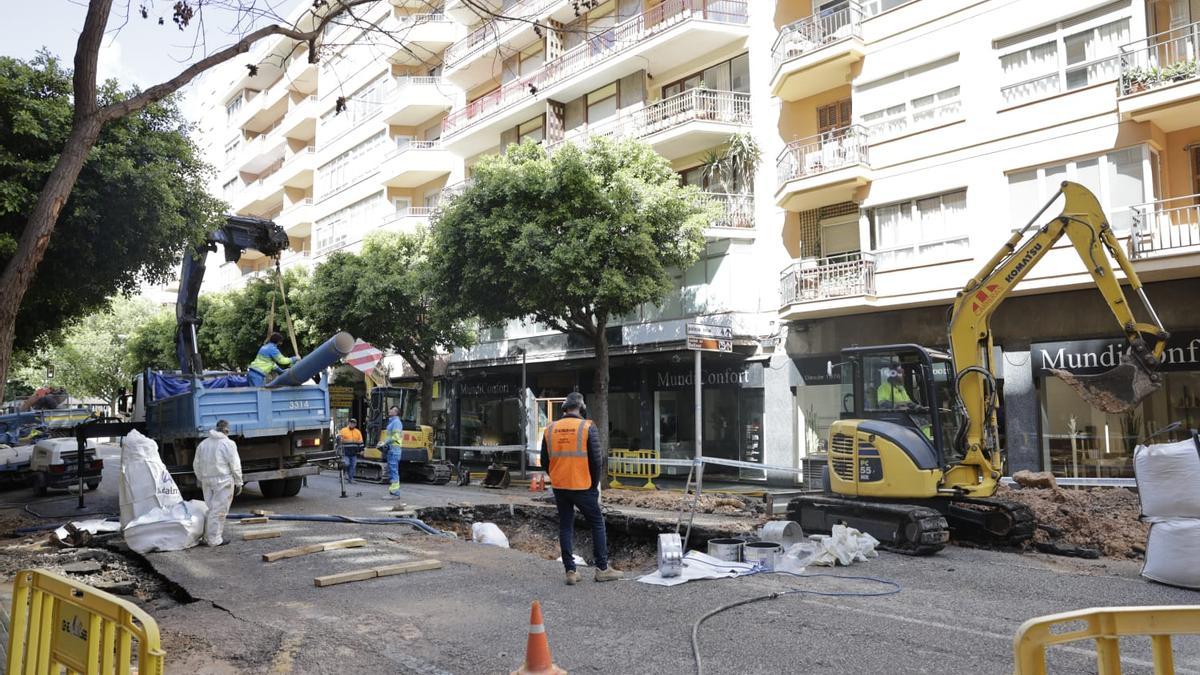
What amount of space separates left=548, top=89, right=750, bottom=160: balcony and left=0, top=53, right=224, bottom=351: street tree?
453 inches

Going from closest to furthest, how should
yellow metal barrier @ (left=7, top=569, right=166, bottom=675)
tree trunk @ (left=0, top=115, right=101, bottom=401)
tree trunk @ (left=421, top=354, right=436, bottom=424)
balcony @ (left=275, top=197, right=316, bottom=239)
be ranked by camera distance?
yellow metal barrier @ (left=7, top=569, right=166, bottom=675) < tree trunk @ (left=0, top=115, right=101, bottom=401) < tree trunk @ (left=421, top=354, right=436, bottom=424) < balcony @ (left=275, top=197, right=316, bottom=239)

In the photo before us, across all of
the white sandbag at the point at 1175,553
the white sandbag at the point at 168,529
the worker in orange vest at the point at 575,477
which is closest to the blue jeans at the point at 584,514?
the worker in orange vest at the point at 575,477

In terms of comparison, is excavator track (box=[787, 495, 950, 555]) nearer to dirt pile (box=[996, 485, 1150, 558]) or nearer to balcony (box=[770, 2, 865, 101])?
dirt pile (box=[996, 485, 1150, 558])

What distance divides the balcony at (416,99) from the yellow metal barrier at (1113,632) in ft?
107

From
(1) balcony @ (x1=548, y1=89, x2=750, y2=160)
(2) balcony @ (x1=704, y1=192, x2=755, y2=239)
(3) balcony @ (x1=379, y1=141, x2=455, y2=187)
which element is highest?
(3) balcony @ (x1=379, y1=141, x2=455, y2=187)

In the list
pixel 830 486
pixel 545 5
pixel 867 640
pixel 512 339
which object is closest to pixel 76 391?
pixel 512 339

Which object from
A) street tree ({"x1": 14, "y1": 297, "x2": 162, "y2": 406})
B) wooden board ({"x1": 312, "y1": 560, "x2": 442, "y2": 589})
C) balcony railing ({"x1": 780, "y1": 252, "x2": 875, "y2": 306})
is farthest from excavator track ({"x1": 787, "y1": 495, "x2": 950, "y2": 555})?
street tree ({"x1": 14, "y1": 297, "x2": 162, "y2": 406})

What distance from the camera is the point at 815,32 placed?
20.5 metres

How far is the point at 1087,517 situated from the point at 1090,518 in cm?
5

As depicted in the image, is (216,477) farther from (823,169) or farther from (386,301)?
(386,301)

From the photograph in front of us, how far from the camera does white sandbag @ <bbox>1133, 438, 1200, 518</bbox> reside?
7562 millimetres

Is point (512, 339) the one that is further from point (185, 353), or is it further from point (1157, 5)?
point (1157, 5)

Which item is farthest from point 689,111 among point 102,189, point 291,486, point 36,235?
point 36,235

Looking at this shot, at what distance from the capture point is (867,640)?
5844 mm
